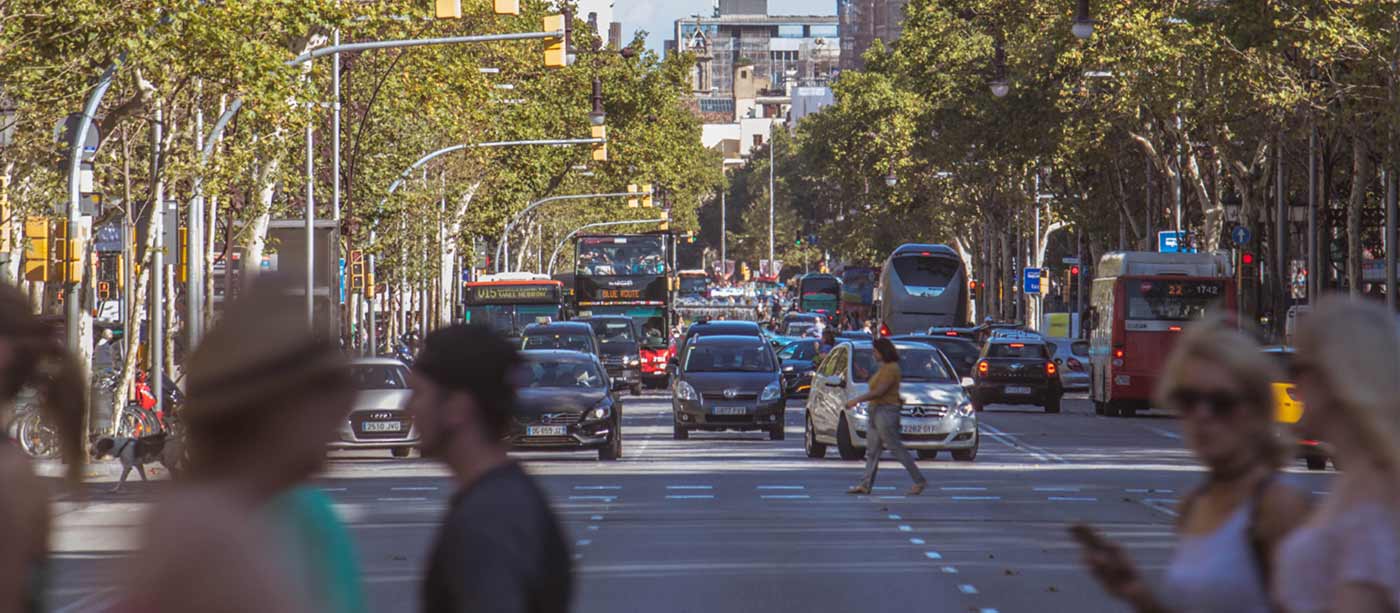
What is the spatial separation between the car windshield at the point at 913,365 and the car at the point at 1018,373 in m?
16.9

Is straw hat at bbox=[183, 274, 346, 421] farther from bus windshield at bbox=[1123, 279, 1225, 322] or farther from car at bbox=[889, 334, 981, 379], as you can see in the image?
car at bbox=[889, 334, 981, 379]

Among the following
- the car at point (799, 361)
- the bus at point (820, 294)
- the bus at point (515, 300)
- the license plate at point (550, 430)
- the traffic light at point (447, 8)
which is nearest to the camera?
the traffic light at point (447, 8)

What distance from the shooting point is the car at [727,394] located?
114ft

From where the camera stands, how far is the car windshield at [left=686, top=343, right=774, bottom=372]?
35344mm

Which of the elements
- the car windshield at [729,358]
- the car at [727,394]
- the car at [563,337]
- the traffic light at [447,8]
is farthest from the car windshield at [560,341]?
the traffic light at [447,8]

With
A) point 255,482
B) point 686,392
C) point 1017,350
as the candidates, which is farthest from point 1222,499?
point 1017,350

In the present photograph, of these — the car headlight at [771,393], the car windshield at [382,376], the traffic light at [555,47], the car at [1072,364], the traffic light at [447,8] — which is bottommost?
the car at [1072,364]

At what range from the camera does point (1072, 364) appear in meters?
58.8

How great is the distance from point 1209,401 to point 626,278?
64.7m

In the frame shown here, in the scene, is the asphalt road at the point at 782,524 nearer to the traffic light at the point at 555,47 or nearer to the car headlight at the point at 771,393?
the car headlight at the point at 771,393

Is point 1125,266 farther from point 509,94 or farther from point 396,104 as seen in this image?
point 509,94

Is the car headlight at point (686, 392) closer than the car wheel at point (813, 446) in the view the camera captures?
No

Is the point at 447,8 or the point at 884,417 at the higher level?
the point at 447,8

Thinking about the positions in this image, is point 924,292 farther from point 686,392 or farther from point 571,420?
point 571,420
